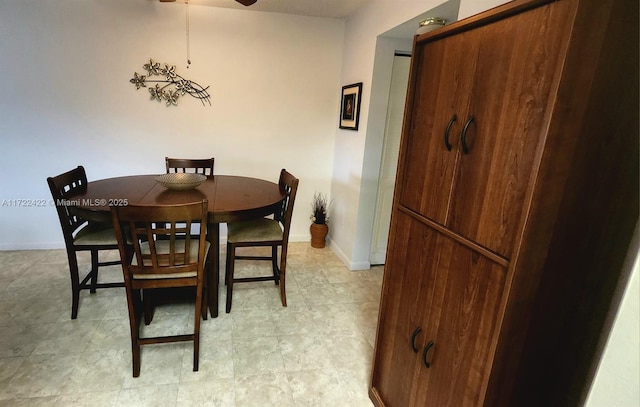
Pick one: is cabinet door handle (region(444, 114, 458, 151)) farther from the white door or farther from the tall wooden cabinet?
the white door

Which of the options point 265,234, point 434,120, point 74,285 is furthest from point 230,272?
point 434,120

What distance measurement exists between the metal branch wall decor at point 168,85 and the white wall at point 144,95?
0.06 metres

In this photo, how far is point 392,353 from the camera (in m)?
1.47

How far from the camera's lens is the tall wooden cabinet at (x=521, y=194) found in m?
0.77

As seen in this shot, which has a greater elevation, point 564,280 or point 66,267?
point 564,280

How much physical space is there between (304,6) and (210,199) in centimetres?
202

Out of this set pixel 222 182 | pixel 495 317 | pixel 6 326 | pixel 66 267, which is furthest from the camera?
pixel 66 267

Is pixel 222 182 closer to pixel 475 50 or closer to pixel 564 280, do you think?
pixel 475 50

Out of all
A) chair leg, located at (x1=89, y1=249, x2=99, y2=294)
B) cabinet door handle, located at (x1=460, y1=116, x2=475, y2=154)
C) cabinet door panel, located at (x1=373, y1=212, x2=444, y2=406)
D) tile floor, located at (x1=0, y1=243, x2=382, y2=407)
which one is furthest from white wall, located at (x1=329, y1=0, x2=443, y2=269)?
chair leg, located at (x1=89, y1=249, x2=99, y2=294)

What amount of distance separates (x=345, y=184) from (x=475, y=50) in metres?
2.33

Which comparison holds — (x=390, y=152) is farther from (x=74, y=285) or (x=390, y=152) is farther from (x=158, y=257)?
(x=74, y=285)

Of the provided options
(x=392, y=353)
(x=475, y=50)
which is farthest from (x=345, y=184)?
(x=475, y=50)

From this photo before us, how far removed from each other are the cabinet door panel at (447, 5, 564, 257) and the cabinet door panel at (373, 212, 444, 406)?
0.84ft

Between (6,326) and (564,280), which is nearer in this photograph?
(564,280)
